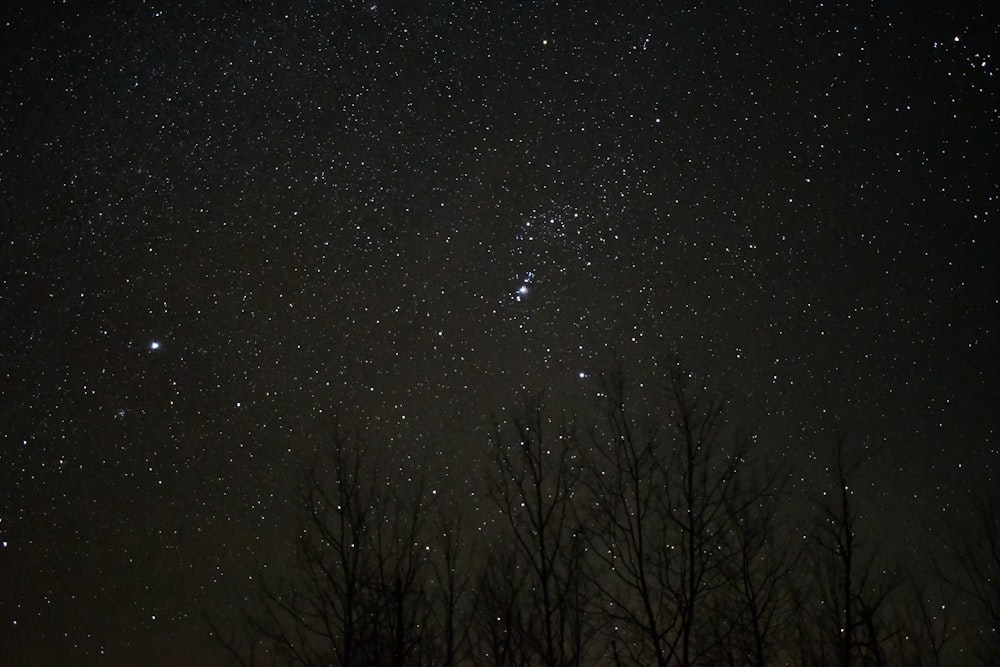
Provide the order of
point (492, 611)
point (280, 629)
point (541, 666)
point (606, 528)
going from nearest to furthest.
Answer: point (606, 528) → point (280, 629) → point (541, 666) → point (492, 611)

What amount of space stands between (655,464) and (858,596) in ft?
10.4

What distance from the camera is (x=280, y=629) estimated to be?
28.6ft

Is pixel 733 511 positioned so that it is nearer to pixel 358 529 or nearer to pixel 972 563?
pixel 358 529

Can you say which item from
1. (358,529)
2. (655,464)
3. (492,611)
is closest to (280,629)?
(358,529)

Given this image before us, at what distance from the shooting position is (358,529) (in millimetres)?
9312

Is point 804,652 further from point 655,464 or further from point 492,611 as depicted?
point 655,464

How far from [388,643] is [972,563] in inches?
343

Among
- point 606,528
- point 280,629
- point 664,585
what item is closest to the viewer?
point 664,585

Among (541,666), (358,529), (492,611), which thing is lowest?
(541,666)

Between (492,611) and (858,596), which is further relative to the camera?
(492,611)

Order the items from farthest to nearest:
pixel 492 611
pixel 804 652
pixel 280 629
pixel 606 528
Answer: pixel 804 652 < pixel 492 611 < pixel 280 629 < pixel 606 528

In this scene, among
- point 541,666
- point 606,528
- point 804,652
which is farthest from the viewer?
point 804,652

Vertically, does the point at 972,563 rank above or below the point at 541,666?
above

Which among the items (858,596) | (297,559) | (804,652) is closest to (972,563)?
(804,652)
